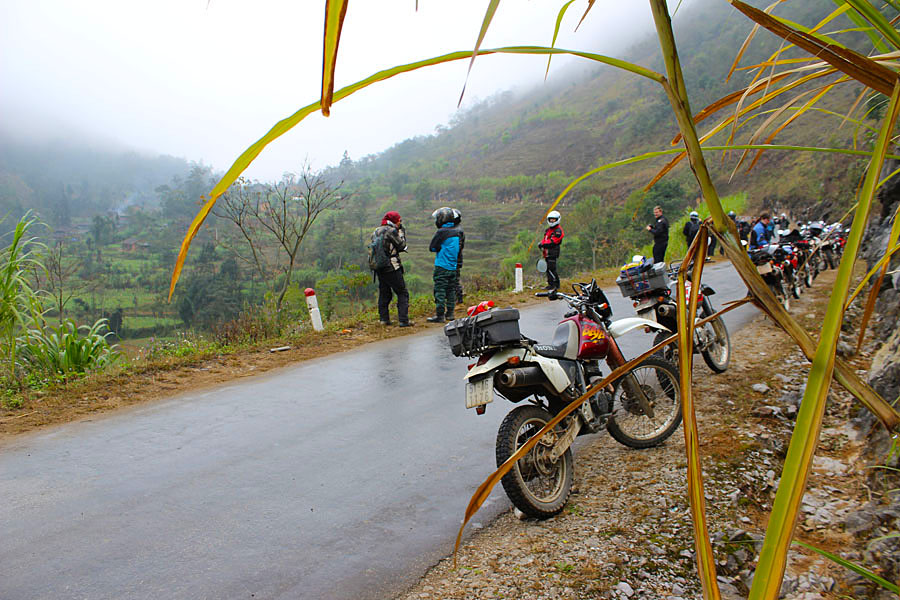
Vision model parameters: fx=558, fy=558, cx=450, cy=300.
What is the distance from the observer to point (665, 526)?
2.71 metres

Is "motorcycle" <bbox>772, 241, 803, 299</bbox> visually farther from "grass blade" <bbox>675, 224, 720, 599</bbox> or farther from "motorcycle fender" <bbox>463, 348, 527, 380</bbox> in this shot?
"grass blade" <bbox>675, 224, 720, 599</bbox>

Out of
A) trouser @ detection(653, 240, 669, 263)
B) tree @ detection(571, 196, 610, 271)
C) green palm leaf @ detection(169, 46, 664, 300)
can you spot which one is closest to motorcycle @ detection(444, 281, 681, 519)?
green palm leaf @ detection(169, 46, 664, 300)

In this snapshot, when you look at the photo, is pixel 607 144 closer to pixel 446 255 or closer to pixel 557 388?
pixel 446 255

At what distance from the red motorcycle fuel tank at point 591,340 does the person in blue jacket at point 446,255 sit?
5.50 m

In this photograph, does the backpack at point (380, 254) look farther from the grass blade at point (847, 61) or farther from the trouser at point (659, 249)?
the trouser at point (659, 249)

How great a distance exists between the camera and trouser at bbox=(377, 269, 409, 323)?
348 inches

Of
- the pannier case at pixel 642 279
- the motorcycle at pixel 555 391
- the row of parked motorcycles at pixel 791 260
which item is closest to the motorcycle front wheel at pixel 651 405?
the motorcycle at pixel 555 391

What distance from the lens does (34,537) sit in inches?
118

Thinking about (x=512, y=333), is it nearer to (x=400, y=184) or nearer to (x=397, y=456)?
(x=397, y=456)

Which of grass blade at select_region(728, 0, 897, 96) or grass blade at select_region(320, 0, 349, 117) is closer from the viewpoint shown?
grass blade at select_region(320, 0, 349, 117)

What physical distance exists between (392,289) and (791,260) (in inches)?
250

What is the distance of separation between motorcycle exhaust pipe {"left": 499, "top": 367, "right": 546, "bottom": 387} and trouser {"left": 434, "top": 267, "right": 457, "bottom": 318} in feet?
19.8

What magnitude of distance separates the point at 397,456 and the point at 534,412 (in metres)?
1.34

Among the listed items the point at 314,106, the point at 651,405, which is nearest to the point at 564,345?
the point at 651,405
